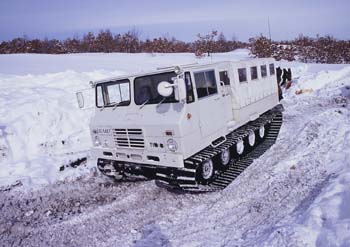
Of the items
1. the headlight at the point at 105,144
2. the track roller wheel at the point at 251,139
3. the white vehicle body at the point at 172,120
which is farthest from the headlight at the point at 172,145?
the track roller wheel at the point at 251,139

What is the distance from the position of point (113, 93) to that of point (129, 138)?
1.40 meters

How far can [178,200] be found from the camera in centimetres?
655

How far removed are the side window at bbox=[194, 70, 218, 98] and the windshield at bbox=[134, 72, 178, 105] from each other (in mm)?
750

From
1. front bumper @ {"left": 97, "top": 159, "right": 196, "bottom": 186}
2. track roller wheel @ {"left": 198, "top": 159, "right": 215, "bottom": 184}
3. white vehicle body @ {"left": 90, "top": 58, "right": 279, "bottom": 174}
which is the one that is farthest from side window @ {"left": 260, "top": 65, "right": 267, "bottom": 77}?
front bumper @ {"left": 97, "top": 159, "right": 196, "bottom": 186}

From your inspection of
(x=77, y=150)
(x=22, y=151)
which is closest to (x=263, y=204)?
(x=77, y=150)

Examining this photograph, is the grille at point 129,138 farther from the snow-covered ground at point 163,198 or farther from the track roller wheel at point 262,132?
the track roller wheel at point 262,132

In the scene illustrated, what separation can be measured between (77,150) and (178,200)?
4935 mm

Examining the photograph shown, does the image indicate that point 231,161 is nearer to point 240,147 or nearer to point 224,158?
point 224,158

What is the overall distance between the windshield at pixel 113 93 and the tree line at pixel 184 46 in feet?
97.3

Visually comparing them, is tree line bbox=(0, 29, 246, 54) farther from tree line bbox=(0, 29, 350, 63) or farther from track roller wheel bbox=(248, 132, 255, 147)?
track roller wheel bbox=(248, 132, 255, 147)

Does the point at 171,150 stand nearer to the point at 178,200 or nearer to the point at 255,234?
the point at 178,200

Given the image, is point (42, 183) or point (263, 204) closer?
point (263, 204)

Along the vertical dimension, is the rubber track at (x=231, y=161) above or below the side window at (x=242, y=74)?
below

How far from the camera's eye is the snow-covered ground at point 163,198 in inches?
191
